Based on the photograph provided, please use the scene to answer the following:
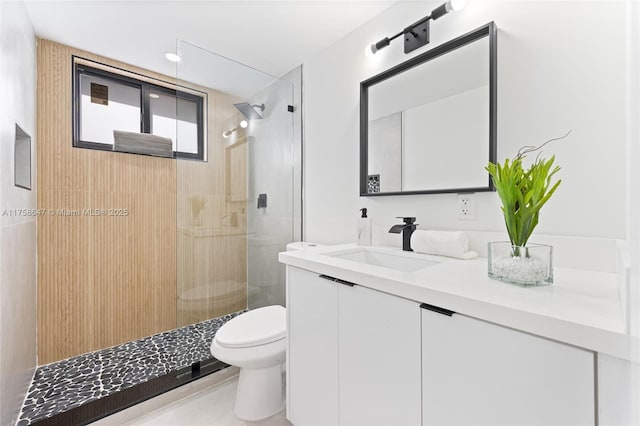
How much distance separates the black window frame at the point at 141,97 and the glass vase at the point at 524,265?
1.86 m

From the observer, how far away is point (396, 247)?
147 cm

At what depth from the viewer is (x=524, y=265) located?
75cm

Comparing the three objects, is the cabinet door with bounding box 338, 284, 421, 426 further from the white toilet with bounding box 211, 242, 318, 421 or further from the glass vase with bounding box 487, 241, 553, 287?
the white toilet with bounding box 211, 242, 318, 421

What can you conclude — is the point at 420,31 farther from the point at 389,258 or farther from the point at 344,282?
the point at 344,282

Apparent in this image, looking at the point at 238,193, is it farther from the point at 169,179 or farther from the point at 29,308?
the point at 29,308

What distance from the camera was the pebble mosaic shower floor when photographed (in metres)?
1.53

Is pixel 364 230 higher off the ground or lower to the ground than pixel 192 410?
higher

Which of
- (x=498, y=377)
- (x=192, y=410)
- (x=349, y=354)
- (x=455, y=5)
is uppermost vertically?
(x=455, y=5)

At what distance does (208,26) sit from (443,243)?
6.17 feet

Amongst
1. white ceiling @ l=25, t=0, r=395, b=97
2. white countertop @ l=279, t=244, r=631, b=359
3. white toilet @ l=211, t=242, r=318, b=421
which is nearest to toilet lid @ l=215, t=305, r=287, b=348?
white toilet @ l=211, t=242, r=318, b=421

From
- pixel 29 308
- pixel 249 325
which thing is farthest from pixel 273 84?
pixel 29 308

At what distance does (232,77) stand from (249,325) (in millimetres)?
1743

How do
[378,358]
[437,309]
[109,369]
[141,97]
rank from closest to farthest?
[437,309], [378,358], [109,369], [141,97]

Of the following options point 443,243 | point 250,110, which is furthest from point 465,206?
point 250,110
